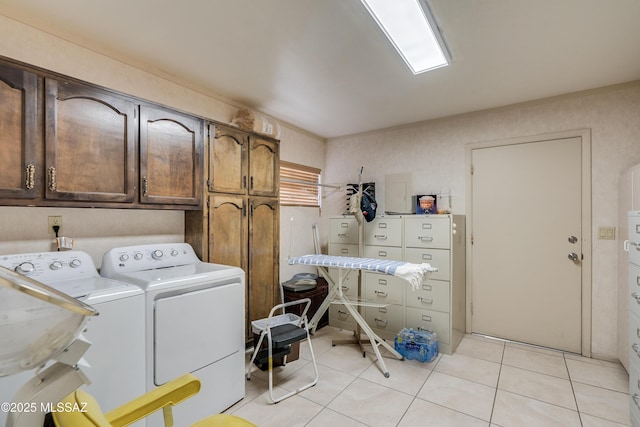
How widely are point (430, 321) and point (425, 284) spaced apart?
38 cm

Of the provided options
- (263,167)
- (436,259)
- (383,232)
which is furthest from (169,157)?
(436,259)

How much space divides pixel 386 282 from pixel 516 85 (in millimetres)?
2307

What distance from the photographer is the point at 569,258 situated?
291cm

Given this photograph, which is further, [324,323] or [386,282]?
[324,323]

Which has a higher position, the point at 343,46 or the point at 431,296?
the point at 343,46

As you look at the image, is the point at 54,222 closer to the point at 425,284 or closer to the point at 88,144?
the point at 88,144

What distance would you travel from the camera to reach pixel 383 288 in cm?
334

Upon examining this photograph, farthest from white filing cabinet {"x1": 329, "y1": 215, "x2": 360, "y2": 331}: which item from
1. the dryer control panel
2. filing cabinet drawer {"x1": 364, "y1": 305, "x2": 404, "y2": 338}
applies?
the dryer control panel

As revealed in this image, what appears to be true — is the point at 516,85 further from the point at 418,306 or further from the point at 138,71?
the point at 138,71

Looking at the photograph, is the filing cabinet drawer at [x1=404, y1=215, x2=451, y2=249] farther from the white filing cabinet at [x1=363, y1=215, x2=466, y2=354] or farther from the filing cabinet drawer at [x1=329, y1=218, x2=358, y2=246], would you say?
the filing cabinet drawer at [x1=329, y1=218, x2=358, y2=246]

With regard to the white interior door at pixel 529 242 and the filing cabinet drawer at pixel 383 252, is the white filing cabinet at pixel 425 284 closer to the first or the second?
the filing cabinet drawer at pixel 383 252

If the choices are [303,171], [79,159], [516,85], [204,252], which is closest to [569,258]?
[516,85]

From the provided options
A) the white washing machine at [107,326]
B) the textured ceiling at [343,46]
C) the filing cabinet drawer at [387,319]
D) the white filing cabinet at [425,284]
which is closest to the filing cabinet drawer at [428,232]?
the white filing cabinet at [425,284]

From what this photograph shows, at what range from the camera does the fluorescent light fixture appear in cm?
166
